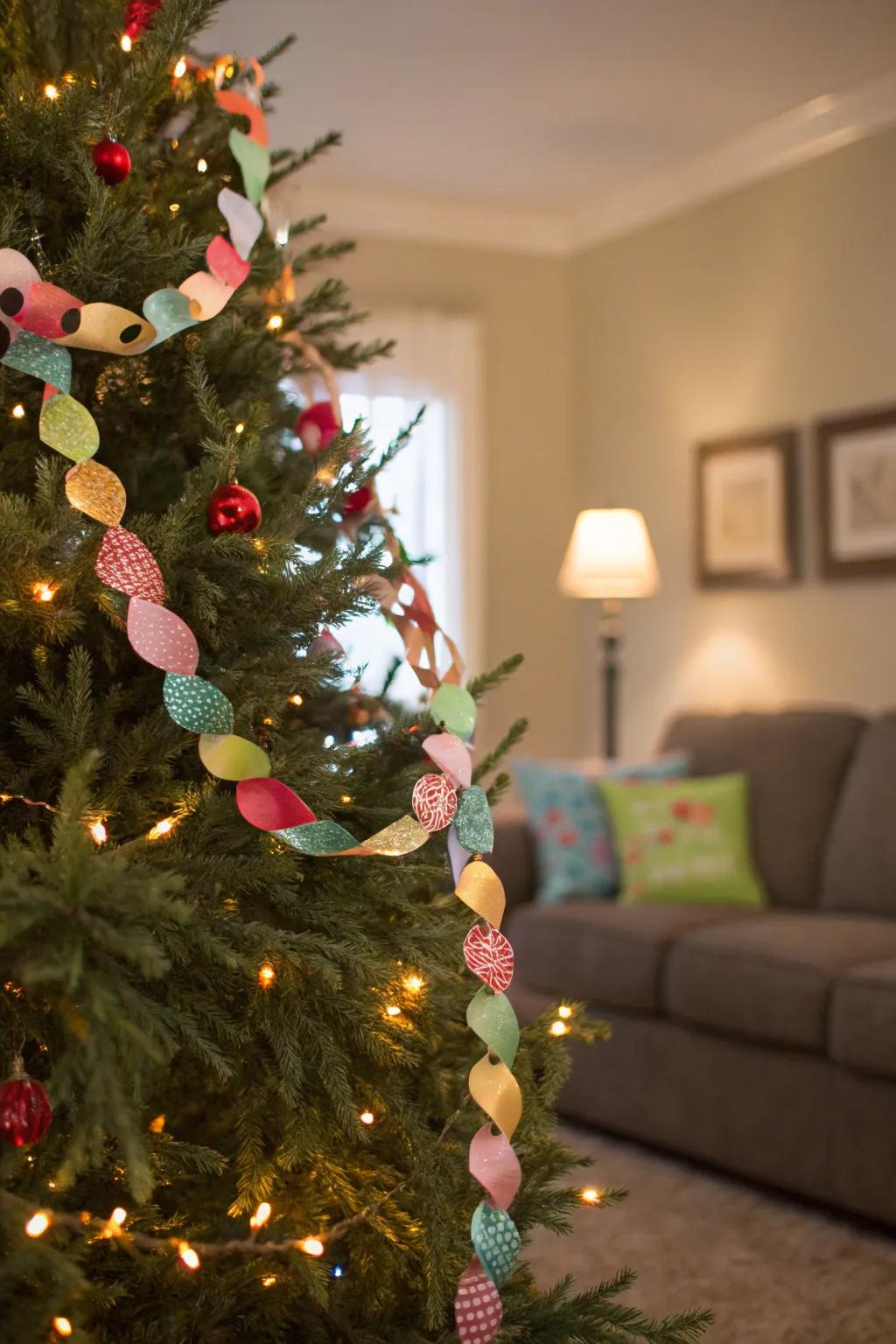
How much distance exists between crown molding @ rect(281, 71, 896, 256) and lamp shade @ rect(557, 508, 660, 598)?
1.23 m

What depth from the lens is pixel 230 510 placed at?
116 centimetres

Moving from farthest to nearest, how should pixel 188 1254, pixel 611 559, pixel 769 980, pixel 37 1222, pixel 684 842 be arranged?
pixel 611 559 → pixel 684 842 → pixel 769 980 → pixel 188 1254 → pixel 37 1222

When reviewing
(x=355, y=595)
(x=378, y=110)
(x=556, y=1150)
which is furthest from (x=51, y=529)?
(x=378, y=110)

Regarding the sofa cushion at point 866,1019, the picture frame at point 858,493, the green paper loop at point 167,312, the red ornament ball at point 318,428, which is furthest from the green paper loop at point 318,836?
the picture frame at point 858,493

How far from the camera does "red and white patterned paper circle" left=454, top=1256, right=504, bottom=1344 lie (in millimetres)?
1106

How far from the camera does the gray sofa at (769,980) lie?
2637 millimetres

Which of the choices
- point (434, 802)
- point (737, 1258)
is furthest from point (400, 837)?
point (737, 1258)

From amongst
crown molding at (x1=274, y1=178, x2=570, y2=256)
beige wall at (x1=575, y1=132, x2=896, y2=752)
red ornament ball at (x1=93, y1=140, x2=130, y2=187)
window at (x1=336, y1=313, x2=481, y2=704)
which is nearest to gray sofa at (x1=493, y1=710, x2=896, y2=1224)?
beige wall at (x1=575, y1=132, x2=896, y2=752)

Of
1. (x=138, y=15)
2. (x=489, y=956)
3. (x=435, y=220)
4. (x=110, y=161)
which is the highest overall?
(x=435, y=220)

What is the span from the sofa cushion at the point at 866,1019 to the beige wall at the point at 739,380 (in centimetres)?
157

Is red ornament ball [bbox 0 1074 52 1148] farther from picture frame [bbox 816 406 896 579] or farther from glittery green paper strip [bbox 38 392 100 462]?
picture frame [bbox 816 406 896 579]

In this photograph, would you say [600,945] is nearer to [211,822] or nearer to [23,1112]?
[211,822]

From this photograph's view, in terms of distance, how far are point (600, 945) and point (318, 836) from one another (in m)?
2.22

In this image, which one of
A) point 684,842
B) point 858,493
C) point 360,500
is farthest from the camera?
point 858,493
